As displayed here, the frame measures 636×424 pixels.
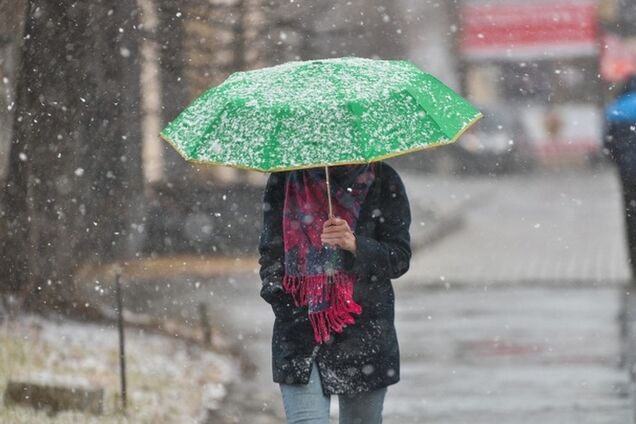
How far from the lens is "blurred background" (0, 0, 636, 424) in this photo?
9.16 m

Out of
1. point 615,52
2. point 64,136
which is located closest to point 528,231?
point 615,52

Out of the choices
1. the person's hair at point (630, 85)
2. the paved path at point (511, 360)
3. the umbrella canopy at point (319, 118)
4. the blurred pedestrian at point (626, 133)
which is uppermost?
the person's hair at point (630, 85)

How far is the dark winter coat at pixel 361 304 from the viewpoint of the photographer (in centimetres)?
506

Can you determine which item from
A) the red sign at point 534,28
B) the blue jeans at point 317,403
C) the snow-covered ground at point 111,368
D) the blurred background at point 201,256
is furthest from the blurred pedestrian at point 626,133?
the red sign at point 534,28

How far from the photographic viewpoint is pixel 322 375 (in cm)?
507

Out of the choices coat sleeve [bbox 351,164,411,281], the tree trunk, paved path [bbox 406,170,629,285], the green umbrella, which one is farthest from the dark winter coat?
paved path [bbox 406,170,629,285]

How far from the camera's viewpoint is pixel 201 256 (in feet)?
64.2

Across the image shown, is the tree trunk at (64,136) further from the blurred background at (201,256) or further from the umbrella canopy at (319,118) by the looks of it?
the umbrella canopy at (319,118)

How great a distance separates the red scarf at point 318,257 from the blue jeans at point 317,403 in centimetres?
16

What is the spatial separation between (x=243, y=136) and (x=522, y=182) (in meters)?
35.2

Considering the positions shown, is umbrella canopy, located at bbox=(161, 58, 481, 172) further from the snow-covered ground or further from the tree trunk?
the tree trunk

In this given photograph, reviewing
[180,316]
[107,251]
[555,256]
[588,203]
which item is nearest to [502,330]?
[180,316]

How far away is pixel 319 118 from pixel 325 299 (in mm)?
606

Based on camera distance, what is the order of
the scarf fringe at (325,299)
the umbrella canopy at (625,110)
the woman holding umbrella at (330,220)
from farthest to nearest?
the umbrella canopy at (625,110) < the scarf fringe at (325,299) < the woman holding umbrella at (330,220)
